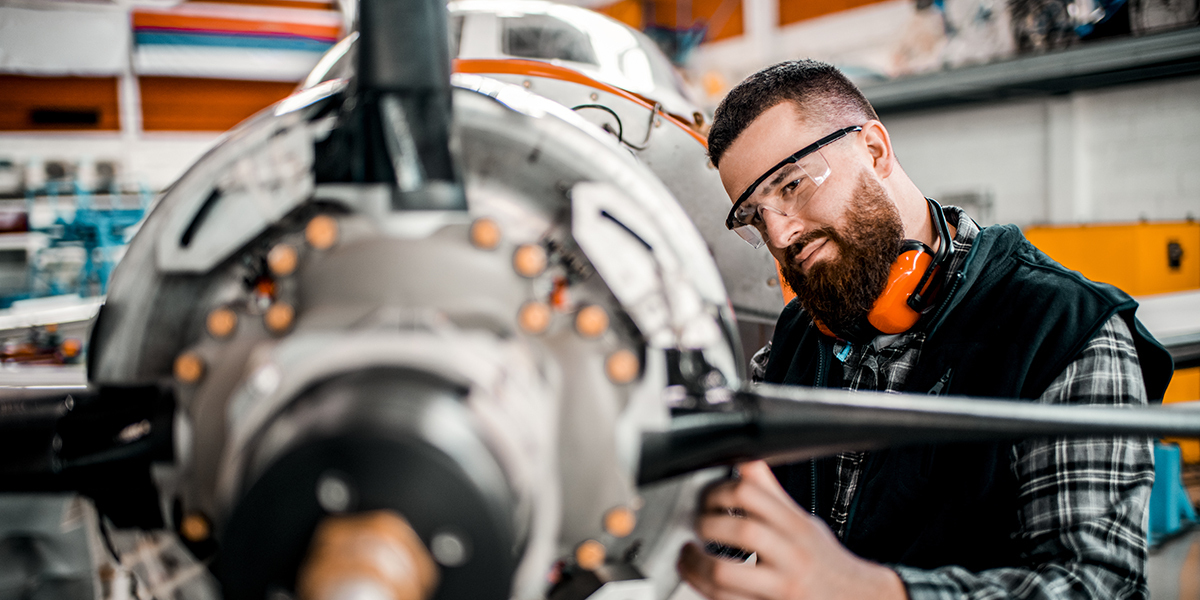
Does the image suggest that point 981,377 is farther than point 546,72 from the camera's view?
No

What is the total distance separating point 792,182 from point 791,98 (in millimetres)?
148

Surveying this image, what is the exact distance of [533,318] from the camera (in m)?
0.52

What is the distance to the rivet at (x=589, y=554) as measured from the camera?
1.75 feet

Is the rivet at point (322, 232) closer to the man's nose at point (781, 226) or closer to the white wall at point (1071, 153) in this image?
the man's nose at point (781, 226)

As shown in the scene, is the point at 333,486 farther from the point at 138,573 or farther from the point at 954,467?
the point at 954,467

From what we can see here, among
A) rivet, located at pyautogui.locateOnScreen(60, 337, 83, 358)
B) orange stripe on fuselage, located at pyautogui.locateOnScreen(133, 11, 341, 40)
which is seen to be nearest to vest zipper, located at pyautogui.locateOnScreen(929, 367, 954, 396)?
rivet, located at pyautogui.locateOnScreen(60, 337, 83, 358)

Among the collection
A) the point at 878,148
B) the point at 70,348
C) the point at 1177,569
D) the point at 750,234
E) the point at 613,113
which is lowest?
the point at 1177,569

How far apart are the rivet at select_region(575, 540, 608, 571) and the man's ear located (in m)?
0.88

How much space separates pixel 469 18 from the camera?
219 cm

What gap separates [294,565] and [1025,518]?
2.93ft

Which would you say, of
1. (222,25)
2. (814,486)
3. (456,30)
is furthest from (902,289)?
(222,25)

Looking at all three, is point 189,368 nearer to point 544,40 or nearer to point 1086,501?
point 1086,501

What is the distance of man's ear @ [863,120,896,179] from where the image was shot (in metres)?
1.21

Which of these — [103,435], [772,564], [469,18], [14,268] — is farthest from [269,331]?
[14,268]
